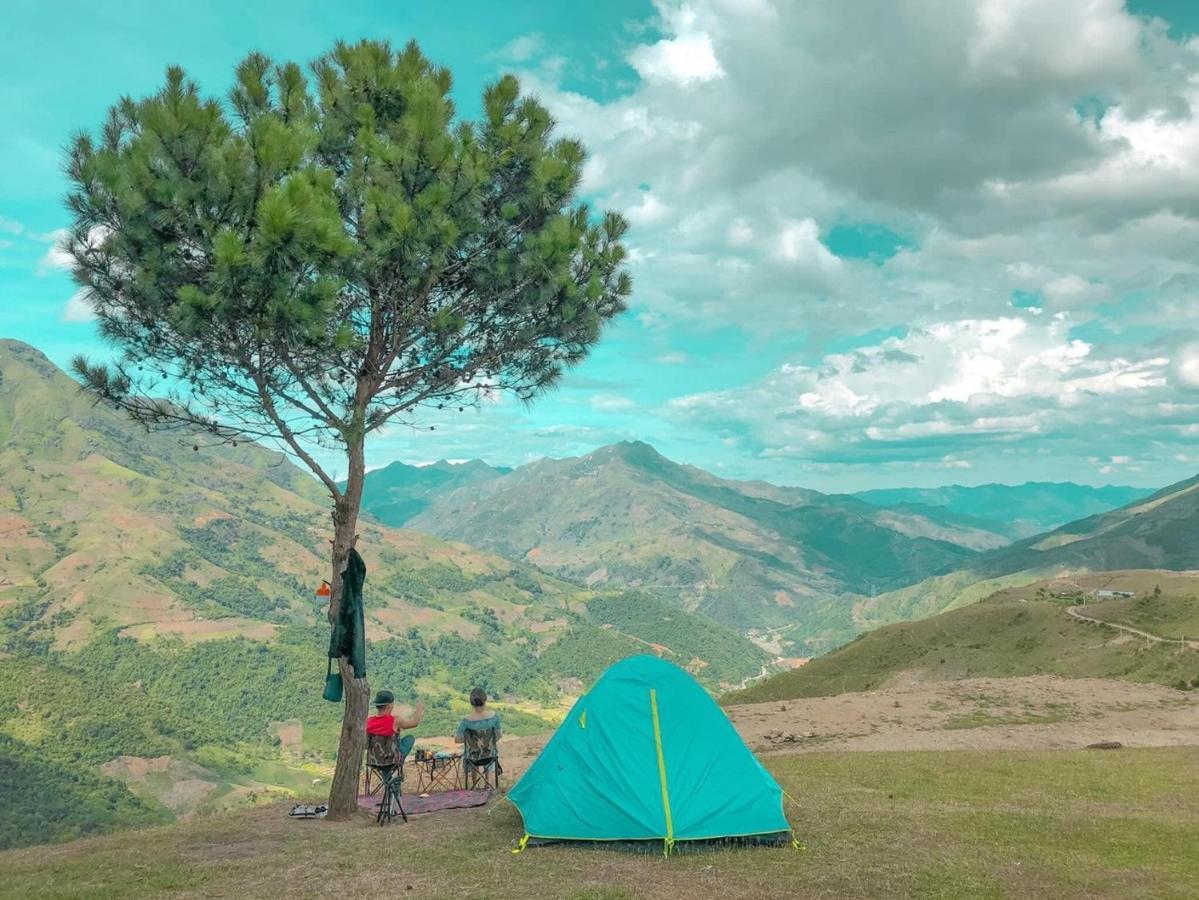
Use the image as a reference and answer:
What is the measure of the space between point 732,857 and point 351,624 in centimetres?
859

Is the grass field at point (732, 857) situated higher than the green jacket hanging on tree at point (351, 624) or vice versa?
the green jacket hanging on tree at point (351, 624)

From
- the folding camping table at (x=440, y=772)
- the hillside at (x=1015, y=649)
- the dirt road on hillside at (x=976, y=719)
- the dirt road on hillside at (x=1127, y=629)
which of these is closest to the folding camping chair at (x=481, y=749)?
the folding camping table at (x=440, y=772)

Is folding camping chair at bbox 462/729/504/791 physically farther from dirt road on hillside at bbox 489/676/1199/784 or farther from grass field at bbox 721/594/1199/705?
grass field at bbox 721/594/1199/705

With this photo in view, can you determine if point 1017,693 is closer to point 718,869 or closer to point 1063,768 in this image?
point 1063,768

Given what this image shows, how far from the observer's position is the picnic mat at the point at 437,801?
1641 centimetres

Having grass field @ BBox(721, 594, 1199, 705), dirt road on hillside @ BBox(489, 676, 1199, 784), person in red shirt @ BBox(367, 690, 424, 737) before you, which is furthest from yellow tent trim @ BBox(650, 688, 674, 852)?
grass field @ BBox(721, 594, 1199, 705)

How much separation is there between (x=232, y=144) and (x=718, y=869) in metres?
14.1

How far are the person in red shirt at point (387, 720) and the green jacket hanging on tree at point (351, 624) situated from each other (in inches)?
31.2

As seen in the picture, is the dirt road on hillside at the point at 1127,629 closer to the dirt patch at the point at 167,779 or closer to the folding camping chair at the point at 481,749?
the folding camping chair at the point at 481,749

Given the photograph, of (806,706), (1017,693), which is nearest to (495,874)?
(806,706)

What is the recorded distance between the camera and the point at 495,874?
1101 centimetres

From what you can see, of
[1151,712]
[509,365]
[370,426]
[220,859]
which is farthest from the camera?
[1151,712]

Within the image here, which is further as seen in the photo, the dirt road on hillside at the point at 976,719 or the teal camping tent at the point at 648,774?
the dirt road on hillside at the point at 976,719

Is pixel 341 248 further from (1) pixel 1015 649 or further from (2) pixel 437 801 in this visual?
(1) pixel 1015 649
